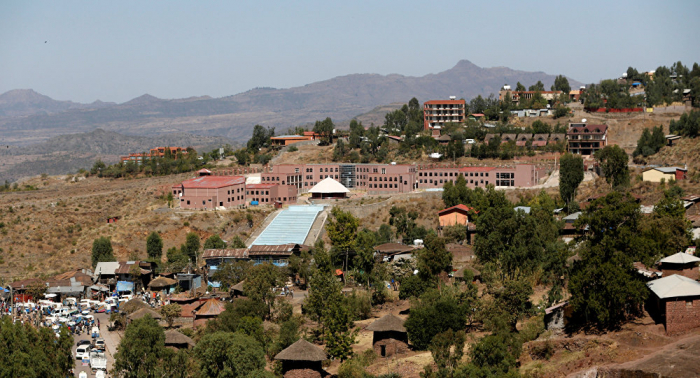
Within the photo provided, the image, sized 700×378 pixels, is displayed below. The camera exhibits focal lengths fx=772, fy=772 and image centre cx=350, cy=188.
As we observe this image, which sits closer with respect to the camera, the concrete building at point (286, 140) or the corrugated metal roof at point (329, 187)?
the corrugated metal roof at point (329, 187)

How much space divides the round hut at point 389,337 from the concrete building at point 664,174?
37.4m

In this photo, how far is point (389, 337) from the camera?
31.8 meters

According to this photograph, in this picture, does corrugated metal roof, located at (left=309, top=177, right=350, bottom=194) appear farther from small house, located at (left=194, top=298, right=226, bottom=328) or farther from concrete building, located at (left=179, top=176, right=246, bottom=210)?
small house, located at (left=194, top=298, right=226, bottom=328)

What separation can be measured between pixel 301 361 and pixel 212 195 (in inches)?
1753

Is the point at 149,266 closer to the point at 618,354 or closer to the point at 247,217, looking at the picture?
the point at 247,217

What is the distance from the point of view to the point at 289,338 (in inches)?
1264

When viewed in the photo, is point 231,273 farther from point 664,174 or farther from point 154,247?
point 664,174

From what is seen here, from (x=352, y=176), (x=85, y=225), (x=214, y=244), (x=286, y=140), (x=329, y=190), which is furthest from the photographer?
(x=286, y=140)

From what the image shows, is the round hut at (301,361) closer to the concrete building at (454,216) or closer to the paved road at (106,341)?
the paved road at (106,341)

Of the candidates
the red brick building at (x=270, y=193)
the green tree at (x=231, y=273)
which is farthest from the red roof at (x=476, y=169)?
the green tree at (x=231, y=273)

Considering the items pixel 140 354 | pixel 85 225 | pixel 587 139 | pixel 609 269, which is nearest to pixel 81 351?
pixel 140 354

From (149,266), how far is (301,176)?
100 feet

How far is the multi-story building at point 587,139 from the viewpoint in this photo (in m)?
81.1

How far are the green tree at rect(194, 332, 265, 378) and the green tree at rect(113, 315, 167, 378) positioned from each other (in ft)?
5.11
